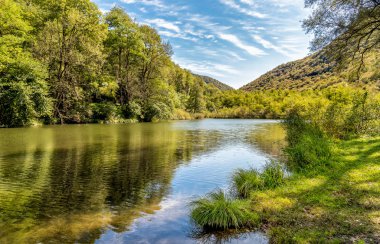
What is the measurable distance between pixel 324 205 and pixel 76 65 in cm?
4401

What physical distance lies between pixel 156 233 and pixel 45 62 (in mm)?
42324

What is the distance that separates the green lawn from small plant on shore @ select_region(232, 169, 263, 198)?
18.3 inches

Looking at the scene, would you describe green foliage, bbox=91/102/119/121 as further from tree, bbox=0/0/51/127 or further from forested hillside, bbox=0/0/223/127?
tree, bbox=0/0/51/127

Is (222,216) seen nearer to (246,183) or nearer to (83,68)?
(246,183)

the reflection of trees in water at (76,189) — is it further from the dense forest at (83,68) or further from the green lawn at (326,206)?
the dense forest at (83,68)

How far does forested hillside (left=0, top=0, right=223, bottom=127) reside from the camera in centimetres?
3594

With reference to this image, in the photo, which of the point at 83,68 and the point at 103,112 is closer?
the point at 83,68

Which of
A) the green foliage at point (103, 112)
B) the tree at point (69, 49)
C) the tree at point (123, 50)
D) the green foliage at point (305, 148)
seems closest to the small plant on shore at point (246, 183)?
the green foliage at point (305, 148)

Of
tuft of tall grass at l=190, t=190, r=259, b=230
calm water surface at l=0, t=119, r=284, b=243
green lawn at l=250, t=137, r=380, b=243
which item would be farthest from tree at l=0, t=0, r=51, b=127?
green lawn at l=250, t=137, r=380, b=243

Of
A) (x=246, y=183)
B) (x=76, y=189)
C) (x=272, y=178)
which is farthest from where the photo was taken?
(x=76, y=189)

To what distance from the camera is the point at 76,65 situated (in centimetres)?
4484

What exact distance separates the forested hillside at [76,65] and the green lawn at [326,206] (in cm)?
3447

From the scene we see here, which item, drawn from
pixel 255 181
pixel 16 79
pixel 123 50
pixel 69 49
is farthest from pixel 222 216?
pixel 123 50

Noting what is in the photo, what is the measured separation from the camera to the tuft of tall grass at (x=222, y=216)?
7.12 meters
